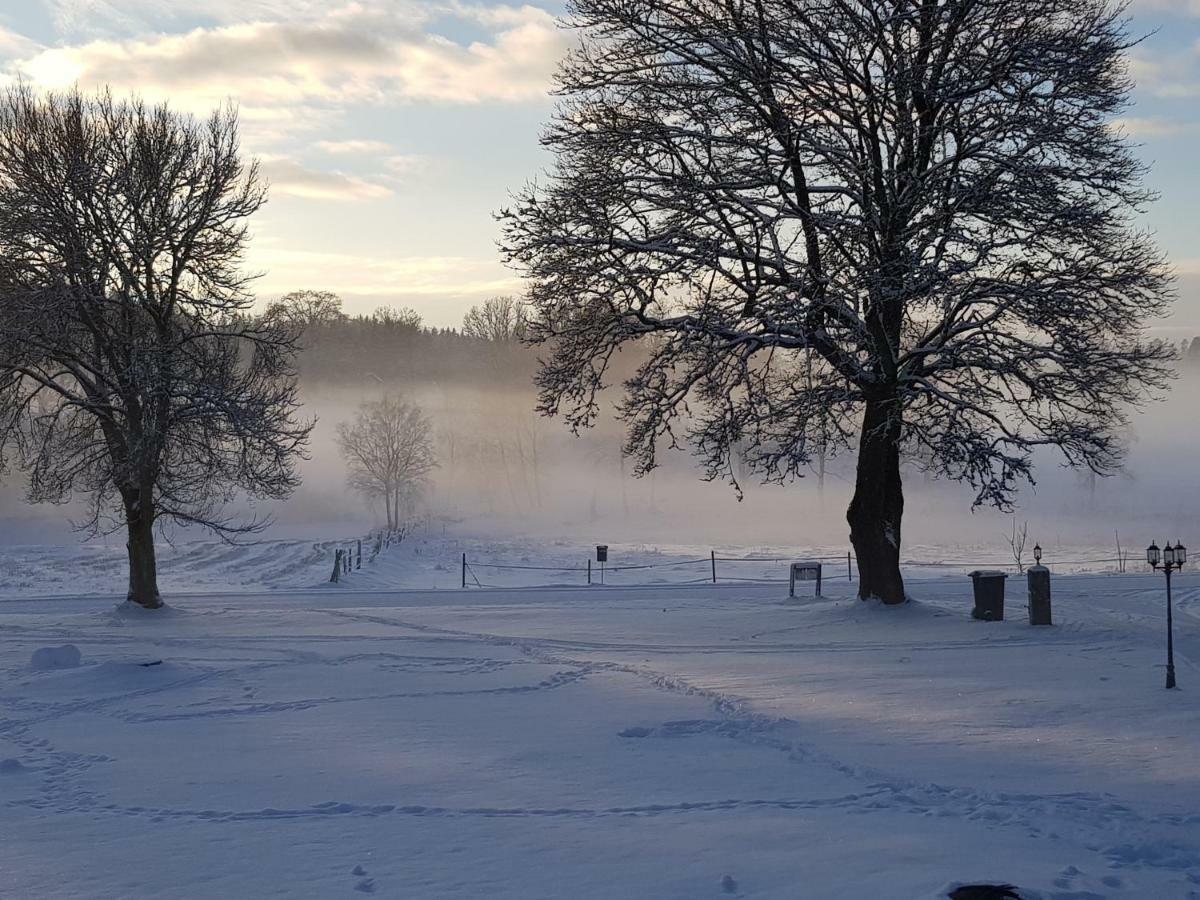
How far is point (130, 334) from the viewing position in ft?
78.0

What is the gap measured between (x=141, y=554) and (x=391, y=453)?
53.1 metres

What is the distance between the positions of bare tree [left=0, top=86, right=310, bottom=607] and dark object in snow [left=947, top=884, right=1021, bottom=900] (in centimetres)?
1910

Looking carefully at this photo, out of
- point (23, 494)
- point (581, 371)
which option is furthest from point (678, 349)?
point (23, 494)

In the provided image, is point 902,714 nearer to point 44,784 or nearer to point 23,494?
point 44,784

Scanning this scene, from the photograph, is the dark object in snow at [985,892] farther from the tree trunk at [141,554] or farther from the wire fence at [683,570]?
the wire fence at [683,570]

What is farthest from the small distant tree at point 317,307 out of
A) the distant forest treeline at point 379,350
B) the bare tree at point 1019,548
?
the bare tree at point 1019,548

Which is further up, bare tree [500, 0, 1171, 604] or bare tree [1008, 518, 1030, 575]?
bare tree [500, 0, 1171, 604]

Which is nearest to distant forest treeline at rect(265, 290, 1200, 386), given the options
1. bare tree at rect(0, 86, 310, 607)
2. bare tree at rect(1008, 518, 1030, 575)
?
bare tree at rect(1008, 518, 1030, 575)

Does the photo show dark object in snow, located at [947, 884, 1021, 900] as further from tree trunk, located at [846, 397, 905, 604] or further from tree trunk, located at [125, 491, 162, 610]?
tree trunk, located at [125, 491, 162, 610]

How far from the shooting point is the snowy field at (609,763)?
747 cm

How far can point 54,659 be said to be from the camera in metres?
15.8

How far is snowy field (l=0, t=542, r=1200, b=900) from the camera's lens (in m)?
7.47

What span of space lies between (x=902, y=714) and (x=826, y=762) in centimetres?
240

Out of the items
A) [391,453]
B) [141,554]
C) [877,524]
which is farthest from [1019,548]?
[391,453]
